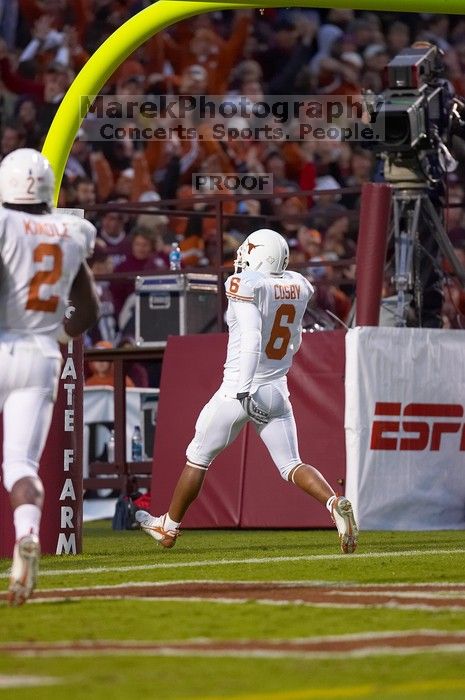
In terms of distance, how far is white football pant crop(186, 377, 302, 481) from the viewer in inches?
355

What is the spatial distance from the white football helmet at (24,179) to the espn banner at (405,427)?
5.16 m

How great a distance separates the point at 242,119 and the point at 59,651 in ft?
47.8

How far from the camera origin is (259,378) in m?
9.12

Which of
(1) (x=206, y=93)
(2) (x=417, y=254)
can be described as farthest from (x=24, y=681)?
(1) (x=206, y=93)

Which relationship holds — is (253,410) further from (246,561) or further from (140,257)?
(140,257)

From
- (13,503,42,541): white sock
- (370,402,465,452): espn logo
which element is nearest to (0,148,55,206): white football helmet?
(13,503,42,541): white sock

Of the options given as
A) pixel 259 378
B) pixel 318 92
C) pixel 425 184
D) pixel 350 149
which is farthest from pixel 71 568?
pixel 318 92

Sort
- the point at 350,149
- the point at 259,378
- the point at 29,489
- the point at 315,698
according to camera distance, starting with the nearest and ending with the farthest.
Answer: the point at 315,698
the point at 29,489
the point at 259,378
the point at 350,149

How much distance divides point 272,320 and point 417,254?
3.38 m

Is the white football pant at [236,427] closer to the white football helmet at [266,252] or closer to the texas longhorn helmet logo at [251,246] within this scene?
the white football helmet at [266,252]

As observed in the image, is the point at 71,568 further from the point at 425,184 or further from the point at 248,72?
the point at 248,72

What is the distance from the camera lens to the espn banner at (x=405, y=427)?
1128cm

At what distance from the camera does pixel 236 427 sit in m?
9.06

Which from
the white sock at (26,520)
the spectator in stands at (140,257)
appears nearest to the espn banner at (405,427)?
the spectator in stands at (140,257)
